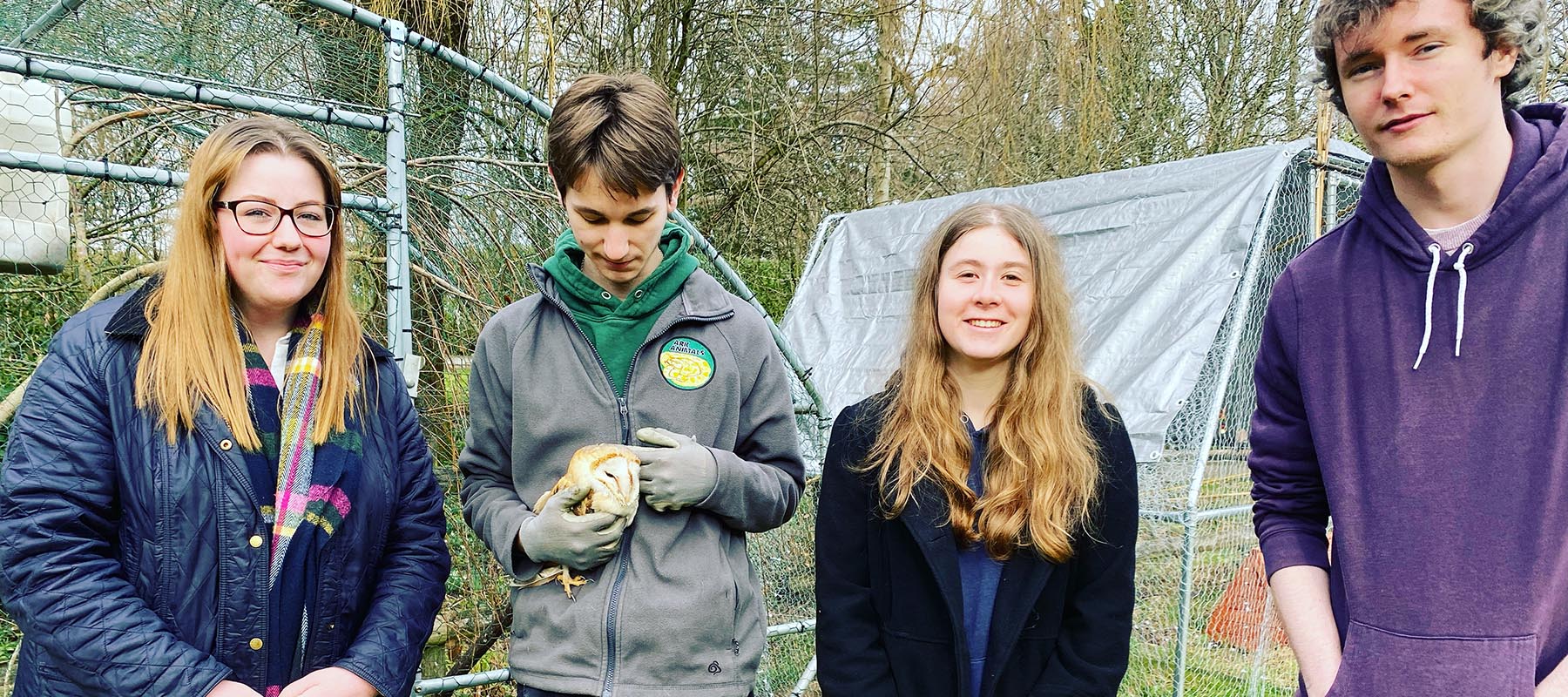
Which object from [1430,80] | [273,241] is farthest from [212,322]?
[1430,80]

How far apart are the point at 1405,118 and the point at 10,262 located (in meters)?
2.74

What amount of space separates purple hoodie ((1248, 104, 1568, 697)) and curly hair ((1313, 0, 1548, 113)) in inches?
2.6

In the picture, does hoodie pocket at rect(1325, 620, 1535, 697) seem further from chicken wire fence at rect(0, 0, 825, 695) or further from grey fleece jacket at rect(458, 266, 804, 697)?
chicken wire fence at rect(0, 0, 825, 695)

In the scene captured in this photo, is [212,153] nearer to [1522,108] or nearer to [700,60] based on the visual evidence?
[1522,108]

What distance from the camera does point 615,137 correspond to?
1699mm

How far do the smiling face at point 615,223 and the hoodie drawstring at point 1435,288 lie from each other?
125 cm

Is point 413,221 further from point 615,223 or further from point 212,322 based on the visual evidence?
point 615,223

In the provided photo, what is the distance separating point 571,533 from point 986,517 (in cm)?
76

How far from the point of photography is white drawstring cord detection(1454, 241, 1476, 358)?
1.35 meters

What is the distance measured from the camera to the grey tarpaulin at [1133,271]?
3750 mm

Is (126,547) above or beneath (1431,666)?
above

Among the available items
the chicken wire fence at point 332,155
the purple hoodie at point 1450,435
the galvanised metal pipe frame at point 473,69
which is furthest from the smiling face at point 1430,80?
the chicken wire fence at point 332,155

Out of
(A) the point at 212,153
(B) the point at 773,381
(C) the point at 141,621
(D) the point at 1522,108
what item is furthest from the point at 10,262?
(D) the point at 1522,108

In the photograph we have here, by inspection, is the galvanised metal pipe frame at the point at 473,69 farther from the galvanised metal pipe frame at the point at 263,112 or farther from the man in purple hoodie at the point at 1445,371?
the man in purple hoodie at the point at 1445,371
